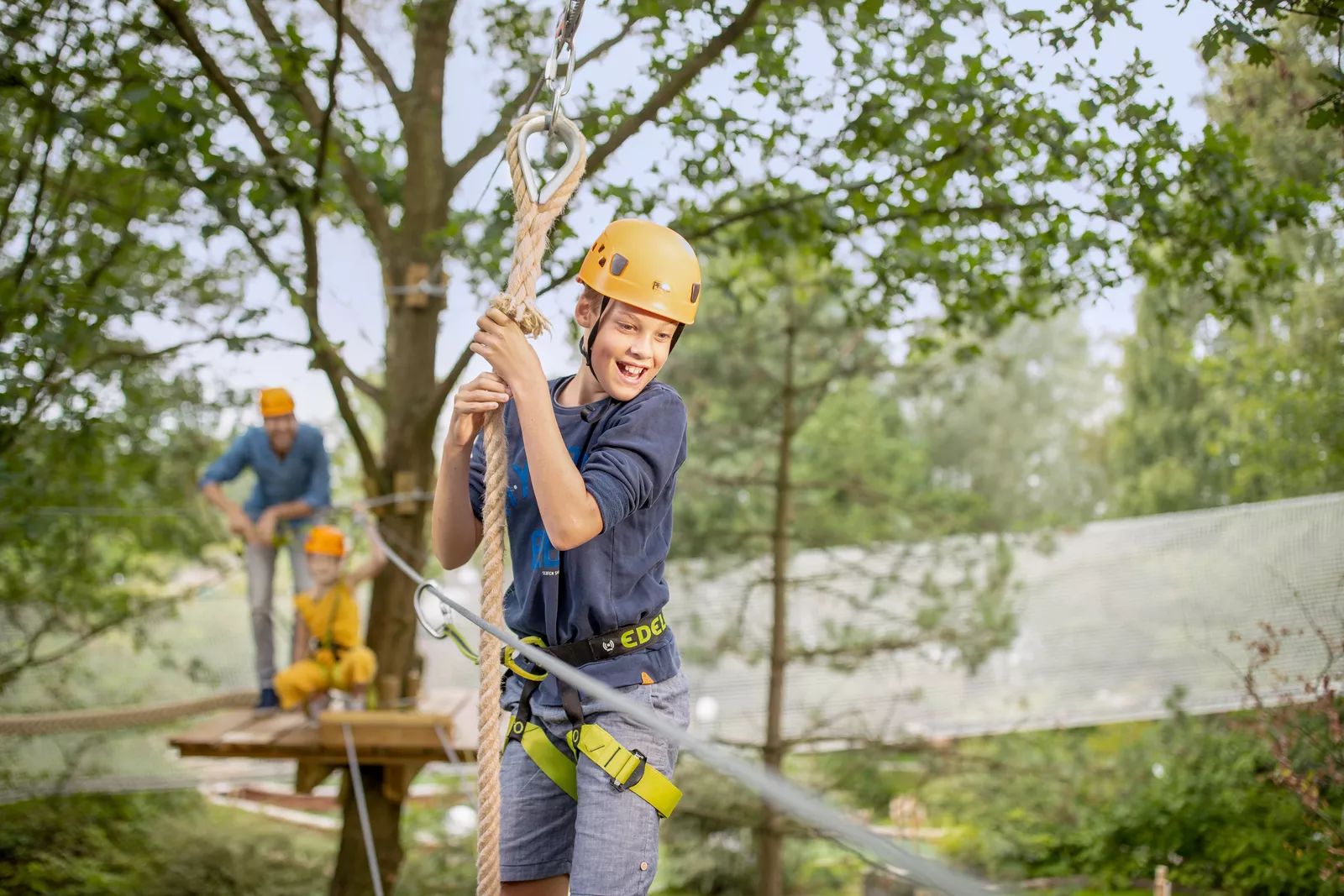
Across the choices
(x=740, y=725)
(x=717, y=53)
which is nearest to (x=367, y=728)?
(x=717, y=53)

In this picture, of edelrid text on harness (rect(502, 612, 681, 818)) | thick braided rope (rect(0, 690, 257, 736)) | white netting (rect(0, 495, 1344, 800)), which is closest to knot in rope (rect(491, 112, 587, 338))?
edelrid text on harness (rect(502, 612, 681, 818))

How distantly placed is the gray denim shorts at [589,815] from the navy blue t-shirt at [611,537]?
5 cm

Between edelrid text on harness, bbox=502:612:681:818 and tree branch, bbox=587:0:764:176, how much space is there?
2.37 m

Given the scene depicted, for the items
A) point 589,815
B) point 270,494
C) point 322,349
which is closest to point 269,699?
point 270,494

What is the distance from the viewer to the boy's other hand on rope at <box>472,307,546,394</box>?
152 centimetres

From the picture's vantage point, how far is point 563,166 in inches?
65.9

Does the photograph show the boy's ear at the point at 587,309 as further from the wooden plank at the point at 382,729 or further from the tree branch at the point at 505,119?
the wooden plank at the point at 382,729

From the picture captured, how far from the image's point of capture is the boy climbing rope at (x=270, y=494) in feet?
14.4

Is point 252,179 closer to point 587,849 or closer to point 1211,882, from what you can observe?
point 587,849

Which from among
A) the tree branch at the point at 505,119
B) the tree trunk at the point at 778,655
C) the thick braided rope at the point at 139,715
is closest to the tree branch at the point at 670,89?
the tree branch at the point at 505,119

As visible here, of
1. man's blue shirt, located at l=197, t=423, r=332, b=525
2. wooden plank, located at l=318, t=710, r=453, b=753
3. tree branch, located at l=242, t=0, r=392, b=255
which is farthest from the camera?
man's blue shirt, located at l=197, t=423, r=332, b=525

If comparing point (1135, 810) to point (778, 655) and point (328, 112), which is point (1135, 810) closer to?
point (778, 655)

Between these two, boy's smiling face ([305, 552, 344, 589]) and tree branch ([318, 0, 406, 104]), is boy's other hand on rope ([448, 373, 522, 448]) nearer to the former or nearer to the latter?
boy's smiling face ([305, 552, 344, 589])

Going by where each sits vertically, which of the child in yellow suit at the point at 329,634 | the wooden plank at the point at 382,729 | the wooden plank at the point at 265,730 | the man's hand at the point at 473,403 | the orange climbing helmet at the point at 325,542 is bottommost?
the wooden plank at the point at 265,730
